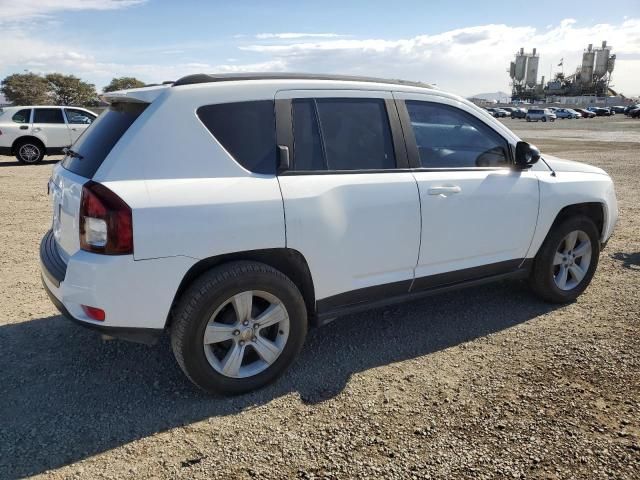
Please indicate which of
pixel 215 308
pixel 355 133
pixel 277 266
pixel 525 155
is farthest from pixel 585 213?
pixel 215 308

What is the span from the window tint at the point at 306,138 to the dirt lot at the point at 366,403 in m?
1.37

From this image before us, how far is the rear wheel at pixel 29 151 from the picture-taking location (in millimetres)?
14641

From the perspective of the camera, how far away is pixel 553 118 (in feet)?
204

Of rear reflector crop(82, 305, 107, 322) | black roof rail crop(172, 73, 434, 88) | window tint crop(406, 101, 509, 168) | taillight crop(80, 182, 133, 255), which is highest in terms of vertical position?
black roof rail crop(172, 73, 434, 88)

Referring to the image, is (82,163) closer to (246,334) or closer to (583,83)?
(246,334)

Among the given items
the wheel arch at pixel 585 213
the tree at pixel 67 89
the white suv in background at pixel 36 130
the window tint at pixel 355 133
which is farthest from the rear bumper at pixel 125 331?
the tree at pixel 67 89

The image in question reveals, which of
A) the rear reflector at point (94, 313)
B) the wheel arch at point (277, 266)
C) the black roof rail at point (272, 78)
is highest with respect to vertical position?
the black roof rail at point (272, 78)

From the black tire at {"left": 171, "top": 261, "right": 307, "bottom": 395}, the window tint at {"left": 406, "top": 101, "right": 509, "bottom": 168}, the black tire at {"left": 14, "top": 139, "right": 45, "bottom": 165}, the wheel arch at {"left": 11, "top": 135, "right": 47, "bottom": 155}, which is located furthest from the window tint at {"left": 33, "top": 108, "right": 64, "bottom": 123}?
the black tire at {"left": 171, "top": 261, "right": 307, "bottom": 395}

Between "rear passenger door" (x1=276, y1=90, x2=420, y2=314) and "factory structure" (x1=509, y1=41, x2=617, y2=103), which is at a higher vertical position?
"factory structure" (x1=509, y1=41, x2=617, y2=103)

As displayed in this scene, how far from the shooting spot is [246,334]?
3.07 m

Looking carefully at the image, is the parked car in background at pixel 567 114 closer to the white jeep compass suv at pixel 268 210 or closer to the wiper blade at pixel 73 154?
the white jeep compass suv at pixel 268 210

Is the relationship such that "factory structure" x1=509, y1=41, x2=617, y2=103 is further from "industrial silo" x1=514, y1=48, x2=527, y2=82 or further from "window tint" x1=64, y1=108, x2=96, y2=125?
"window tint" x1=64, y1=108, x2=96, y2=125

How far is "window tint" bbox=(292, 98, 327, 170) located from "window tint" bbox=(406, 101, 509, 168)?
773 millimetres

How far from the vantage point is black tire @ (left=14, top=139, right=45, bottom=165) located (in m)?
14.6
